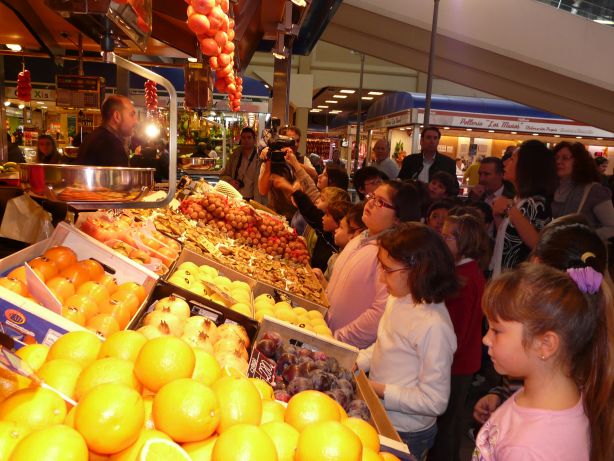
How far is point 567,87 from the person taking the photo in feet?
34.2

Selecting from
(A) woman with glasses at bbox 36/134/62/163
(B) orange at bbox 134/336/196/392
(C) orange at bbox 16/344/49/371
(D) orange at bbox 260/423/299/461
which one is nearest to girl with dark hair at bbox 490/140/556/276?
(D) orange at bbox 260/423/299/461

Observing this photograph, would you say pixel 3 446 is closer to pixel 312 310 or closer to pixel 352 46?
pixel 312 310

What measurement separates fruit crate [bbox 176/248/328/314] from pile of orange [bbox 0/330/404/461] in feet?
6.19

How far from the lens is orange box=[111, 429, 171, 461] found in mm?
1191

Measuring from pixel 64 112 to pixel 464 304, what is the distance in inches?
761

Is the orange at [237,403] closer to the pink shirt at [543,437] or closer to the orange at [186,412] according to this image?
the orange at [186,412]

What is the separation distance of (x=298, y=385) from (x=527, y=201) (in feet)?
10.2

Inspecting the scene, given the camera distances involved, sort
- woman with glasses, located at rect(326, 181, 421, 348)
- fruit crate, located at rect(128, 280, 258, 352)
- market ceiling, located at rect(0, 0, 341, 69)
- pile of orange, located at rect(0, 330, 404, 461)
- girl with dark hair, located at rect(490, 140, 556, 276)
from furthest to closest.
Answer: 1. market ceiling, located at rect(0, 0, 341, 69)
2. girl with dark hair, located at rect(490, 140, 556, 276)
3. woman with glasses, located at rect(326, 181, 421, 348)
4. fruit crate, located at rect(128, 280, 258, 352)
5. pile of orange, located at rect(0, 330, 404, 461)

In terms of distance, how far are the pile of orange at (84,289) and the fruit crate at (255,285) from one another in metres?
0.92

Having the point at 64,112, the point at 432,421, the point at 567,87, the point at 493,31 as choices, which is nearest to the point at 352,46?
the point at 493,31

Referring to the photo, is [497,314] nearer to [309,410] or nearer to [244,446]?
[309,410]

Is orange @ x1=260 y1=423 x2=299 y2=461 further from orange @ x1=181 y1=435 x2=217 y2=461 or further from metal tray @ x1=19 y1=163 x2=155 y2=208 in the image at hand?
metal tray @ x1=19 y1=163 x2=155 y2=208

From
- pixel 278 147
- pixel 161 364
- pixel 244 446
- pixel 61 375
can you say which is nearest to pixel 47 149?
pixel 278 147

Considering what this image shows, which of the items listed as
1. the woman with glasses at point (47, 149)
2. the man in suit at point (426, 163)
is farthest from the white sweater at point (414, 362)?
the woman with glasses at point (47, 149)
